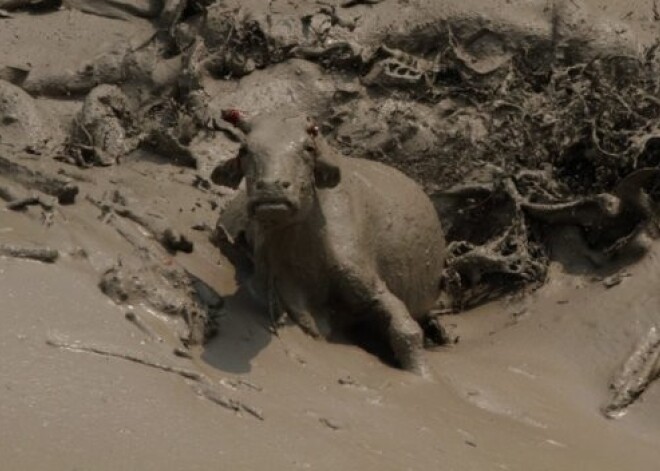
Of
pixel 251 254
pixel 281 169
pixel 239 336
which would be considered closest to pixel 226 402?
pixel 239 336

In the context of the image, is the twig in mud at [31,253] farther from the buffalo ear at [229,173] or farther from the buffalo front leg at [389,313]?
the buffalo front leg at [389,313]

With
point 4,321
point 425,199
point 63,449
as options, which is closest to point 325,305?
point 425,199

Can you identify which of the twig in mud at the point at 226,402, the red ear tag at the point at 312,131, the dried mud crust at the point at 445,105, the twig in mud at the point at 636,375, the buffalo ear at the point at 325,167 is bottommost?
the twig in mud at the point at 636,375

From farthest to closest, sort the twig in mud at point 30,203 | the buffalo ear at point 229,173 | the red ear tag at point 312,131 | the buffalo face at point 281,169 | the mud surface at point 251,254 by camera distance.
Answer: the twig in mud at point 30,203 < the buffalo ear at point 229,173 < the red ear tag at point 312,131 < the buffalo face at point 281,169 < the mud surface at point 251,254

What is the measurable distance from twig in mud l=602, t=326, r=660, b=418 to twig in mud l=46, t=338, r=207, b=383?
7.13 ft

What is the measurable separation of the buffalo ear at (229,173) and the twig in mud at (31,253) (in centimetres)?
84

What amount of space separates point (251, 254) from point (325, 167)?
786 millimetres

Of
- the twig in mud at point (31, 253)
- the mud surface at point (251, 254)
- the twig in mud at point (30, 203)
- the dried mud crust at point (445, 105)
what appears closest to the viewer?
the mud surface at point (251, 254)

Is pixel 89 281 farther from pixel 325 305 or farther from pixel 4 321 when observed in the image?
pixel 325 305

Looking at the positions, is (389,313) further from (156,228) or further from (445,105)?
(445,105)

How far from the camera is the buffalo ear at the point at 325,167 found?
5579 millimetres

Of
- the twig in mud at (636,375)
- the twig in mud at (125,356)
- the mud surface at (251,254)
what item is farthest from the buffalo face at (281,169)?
the twig in mud at (636,375)

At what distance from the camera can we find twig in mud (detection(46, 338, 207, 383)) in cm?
464

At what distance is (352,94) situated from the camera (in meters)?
8.12
